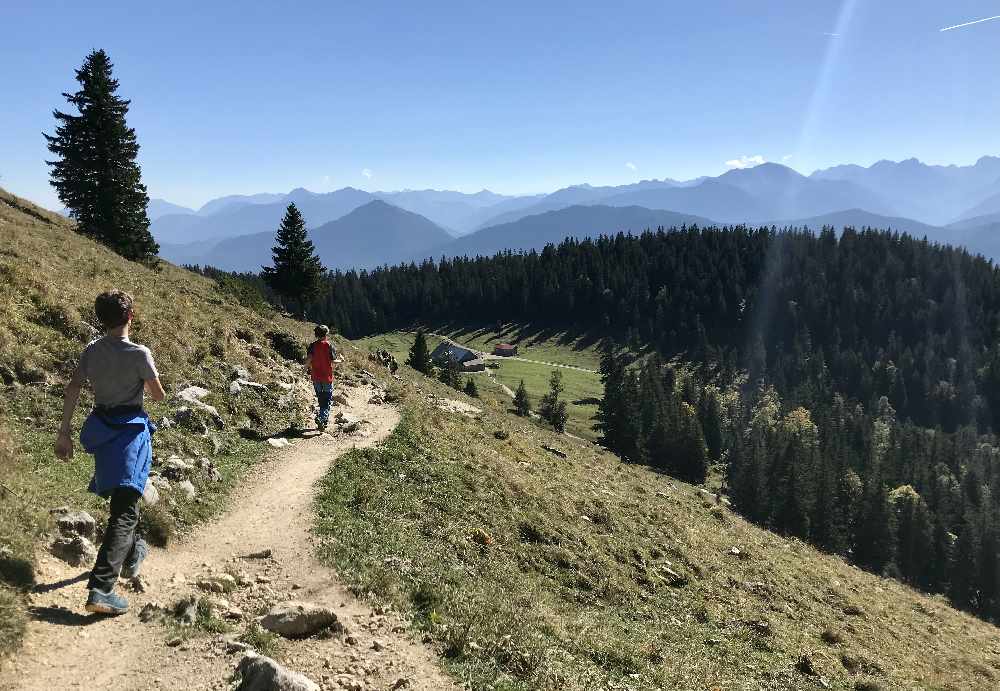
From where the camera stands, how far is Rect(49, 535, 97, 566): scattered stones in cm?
889

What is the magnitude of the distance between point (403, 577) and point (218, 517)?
15.2 feet

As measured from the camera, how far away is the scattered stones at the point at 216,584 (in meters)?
9.39

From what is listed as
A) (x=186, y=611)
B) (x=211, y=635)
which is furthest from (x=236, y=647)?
(x=186, y=611)

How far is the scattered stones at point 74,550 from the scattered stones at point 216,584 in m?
1.72

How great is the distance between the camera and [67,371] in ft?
49.2

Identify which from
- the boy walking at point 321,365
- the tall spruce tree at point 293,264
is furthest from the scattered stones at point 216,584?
the tall spruce tree at point 293,264

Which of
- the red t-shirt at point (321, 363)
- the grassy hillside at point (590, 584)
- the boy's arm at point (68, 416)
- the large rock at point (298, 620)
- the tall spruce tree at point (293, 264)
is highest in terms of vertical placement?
the tall spruce tree at point (293, 264)

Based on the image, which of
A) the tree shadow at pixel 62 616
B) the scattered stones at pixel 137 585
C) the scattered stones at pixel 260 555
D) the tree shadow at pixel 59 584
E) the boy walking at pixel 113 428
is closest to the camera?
the tree shadow at pixel 62 616

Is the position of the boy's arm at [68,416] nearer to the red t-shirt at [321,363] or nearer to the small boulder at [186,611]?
the small boulder at [186,611]

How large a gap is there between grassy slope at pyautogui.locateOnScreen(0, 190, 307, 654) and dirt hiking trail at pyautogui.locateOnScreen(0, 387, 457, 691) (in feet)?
1.41

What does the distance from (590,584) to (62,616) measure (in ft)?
37.8

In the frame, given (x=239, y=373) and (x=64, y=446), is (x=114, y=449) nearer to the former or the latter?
(x=64, y=446)

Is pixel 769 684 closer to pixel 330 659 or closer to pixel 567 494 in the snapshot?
pixel 567 494

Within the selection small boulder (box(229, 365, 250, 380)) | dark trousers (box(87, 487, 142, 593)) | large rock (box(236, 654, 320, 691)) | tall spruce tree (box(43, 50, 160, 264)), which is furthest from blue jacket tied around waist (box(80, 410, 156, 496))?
tall spruce tree (box(43, 50, 160, 264))
